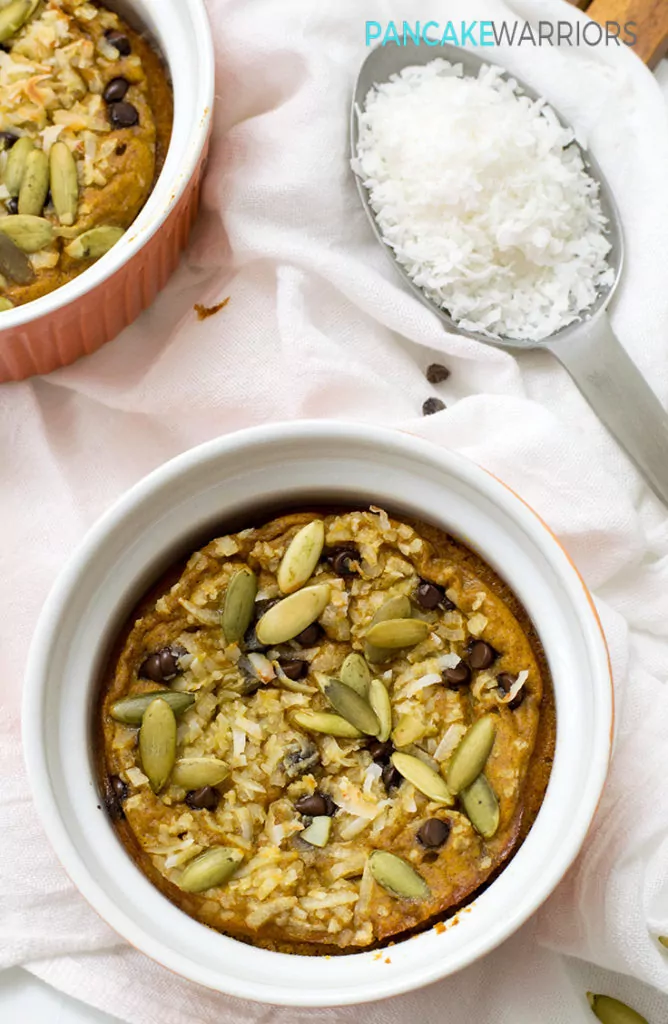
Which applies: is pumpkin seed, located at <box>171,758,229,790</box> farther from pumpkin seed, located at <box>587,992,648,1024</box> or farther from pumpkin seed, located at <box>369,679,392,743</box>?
pumpkin seed, located at <box>587,992,648,1024</box>

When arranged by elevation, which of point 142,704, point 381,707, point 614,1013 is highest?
point 381,707

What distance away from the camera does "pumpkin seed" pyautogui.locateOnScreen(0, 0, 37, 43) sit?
2.30m

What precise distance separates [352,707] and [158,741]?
30 cm

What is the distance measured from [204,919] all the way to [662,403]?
1251mm

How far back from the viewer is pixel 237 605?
1.99 meters

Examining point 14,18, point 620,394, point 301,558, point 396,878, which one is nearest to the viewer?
point 396,878

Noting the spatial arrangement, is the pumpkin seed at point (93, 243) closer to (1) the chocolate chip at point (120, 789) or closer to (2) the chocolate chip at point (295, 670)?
(2) the chocolate chip at point (295, 670)

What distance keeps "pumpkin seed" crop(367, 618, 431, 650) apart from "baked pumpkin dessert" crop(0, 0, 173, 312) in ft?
2.76

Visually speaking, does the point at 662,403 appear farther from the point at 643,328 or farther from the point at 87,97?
the point at 87,97

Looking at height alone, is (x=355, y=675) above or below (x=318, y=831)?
above

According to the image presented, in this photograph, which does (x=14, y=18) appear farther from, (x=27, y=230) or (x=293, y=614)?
(x=293, y=614)

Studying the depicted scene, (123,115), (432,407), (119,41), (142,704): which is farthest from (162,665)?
(119,41)

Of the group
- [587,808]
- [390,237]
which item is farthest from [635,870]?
[390,237]

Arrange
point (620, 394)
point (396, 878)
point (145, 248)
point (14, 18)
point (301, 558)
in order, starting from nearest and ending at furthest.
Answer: point (396, 878) → point (301, 558) → point (145, 248) → point (14, 18) → point (620, 394)
